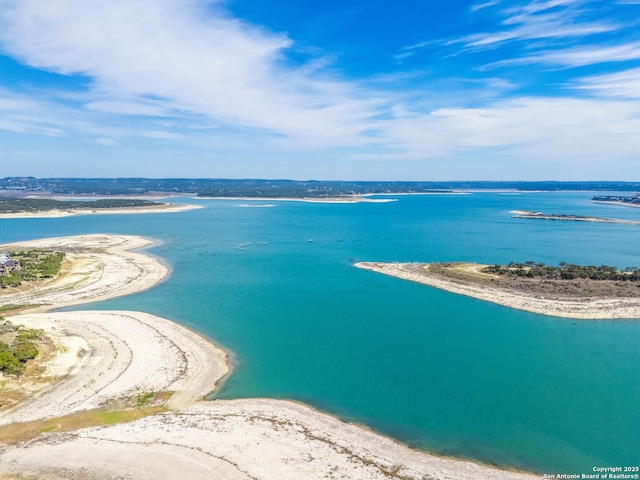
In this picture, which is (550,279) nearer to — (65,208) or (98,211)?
(98,211)

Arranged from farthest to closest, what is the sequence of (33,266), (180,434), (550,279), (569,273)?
1. (33,266)
2. (569,273)
3. (550,279)
4. (180,434)

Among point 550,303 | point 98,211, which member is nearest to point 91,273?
point 550,303

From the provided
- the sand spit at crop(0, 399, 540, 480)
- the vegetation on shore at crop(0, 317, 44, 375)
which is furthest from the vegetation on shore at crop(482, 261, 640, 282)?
the vegetation on shore at crop(0, 317, 44, 375)

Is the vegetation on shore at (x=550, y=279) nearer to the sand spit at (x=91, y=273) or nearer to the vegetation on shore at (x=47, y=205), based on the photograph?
the sand spit at (x=91, y=273)

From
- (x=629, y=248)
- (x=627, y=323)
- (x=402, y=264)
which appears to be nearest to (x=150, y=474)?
(x=627, y=323)

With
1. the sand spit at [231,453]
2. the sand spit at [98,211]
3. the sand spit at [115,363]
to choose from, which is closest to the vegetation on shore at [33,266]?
the sand spit at [115,363]

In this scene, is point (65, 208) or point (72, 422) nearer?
point (72, 422)

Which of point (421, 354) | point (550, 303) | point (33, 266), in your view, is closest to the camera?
point (421, 354)
